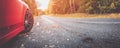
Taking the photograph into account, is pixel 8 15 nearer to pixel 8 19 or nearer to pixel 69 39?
pixel 8 19

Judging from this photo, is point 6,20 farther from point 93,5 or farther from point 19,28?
point 93,5

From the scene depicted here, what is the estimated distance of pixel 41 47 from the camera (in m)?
4.14

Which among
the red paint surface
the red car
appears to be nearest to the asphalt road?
the red car

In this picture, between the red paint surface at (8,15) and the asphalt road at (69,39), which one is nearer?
the red paint surface at (8,15)

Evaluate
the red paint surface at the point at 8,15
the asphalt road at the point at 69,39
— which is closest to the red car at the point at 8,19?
the red paint surface at the point at 8,15

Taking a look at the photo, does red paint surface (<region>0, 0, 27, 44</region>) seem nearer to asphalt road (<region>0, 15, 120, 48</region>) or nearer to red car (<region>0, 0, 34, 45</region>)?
red car (<region>0, 0, 34, 45</region>)

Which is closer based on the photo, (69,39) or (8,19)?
(8,19)

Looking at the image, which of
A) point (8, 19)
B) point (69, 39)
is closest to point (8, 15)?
point (8, 19)

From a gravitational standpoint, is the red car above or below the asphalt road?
above

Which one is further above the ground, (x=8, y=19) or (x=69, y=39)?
(x=8, y=19)

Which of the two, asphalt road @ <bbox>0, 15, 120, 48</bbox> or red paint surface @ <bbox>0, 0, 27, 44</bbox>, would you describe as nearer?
red paint surface @ <bbox>0, 0, 27, 44</bbox>

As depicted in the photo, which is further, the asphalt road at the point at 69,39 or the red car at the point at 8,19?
the asphalt road at the point at 69,39

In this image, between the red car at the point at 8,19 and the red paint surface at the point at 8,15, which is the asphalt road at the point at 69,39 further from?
the red paint surface at the point at 8,15

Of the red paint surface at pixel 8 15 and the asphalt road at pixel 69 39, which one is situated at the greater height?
the red paint surface at pixel 8 15
